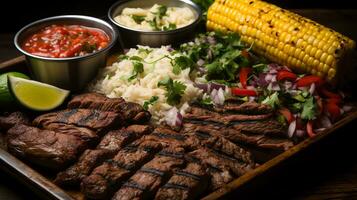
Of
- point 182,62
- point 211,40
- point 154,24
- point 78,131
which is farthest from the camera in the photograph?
point 154,24

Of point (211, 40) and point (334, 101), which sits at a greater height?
point (211, 40)

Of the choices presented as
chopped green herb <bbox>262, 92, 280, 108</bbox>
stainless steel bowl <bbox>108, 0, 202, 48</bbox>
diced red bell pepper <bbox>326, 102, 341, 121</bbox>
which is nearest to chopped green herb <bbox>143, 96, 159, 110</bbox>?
chopped green herb <bbox>262, 92, 280, 108</bbox>

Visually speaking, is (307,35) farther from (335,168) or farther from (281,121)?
(335,168)

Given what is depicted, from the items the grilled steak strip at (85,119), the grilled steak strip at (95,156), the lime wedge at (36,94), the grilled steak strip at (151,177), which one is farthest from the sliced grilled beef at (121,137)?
the lime wedge at (36,94)

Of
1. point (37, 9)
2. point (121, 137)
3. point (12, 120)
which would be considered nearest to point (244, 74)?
point (121, 137)

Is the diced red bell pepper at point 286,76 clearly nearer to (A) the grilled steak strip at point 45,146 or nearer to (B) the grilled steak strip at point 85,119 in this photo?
(B) the grilled steak strip at point 85,119

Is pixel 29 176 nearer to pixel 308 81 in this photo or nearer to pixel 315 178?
pixel 315 178

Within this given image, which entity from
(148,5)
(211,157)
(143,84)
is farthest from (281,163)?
(148,5)

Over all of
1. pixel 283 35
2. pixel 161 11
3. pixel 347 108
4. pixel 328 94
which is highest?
pixel 283 35
